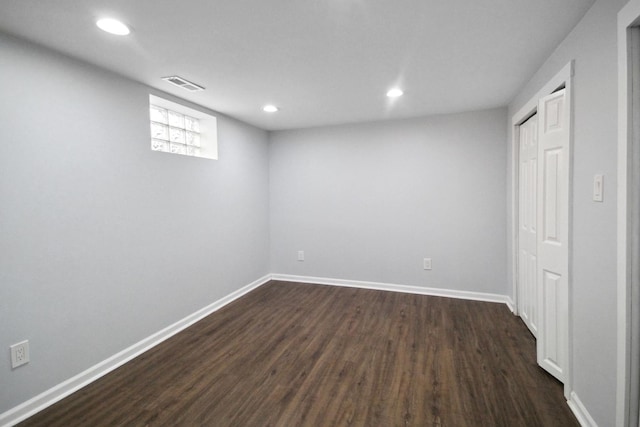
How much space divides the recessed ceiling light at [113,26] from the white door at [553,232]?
2.73 m

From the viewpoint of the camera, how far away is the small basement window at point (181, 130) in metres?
3.04

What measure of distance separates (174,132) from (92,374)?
7.57ft

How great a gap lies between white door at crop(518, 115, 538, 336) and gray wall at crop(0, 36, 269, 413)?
3274 millimetres

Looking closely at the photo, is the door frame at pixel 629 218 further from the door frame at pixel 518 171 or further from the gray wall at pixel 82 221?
the gray wall at pixel 82 221

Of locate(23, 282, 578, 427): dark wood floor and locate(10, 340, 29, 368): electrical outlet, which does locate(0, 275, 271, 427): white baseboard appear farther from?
locate(10, 340, 29, 368): electrical outlet

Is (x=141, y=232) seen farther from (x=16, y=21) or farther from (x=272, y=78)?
(x=272, y=78)

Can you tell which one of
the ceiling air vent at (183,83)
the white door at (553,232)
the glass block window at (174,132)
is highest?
the ceiling air vent at (183,83)

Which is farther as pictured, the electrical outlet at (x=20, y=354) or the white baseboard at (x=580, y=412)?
the electrical outlet at (x=20, y=354)

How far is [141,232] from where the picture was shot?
2680 mm

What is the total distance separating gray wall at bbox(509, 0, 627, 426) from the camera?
146cm

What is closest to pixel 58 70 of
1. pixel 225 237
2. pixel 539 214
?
pixel 225 237

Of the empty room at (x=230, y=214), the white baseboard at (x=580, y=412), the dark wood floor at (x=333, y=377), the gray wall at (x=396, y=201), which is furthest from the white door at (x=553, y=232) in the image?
the gray wall at (x=396, y=201)

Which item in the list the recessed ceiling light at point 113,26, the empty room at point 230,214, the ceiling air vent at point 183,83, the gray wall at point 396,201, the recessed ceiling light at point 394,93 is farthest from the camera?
the gray wall at point 396,201

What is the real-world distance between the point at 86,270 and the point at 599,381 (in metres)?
3.28
